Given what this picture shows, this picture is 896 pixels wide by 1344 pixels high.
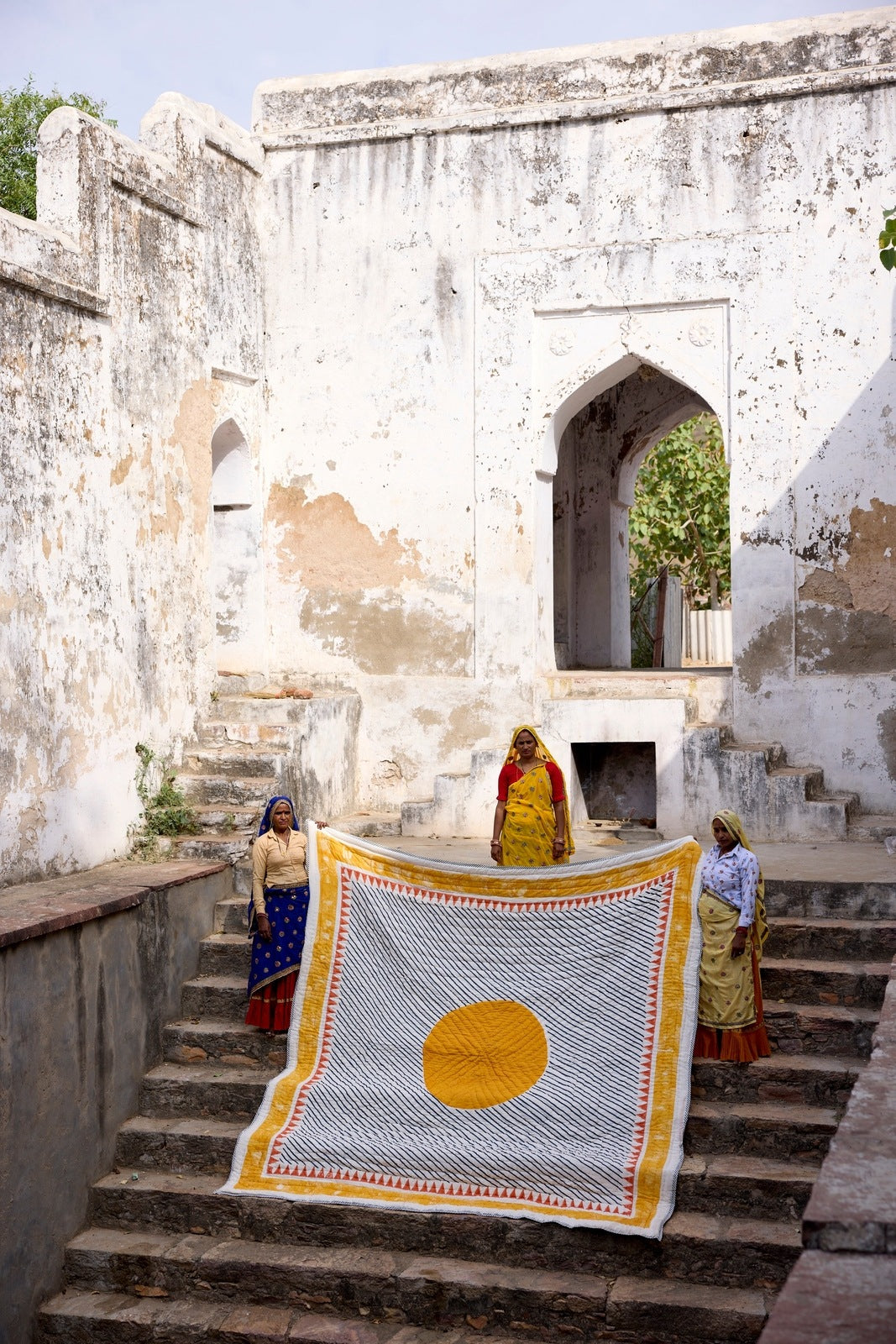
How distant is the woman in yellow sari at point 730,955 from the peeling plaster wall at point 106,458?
3199 mm

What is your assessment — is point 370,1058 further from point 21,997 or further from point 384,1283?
point 21,997

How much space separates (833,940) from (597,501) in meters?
6.50

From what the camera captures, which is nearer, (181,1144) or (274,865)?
(181,1144)

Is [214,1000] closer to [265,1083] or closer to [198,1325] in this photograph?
[265,1083]

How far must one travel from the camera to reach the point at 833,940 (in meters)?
6.86

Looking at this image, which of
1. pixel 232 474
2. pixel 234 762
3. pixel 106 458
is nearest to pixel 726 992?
pixel 234 762

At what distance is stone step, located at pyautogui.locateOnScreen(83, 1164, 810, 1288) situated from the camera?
18.5 ft

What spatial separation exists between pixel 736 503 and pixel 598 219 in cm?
199

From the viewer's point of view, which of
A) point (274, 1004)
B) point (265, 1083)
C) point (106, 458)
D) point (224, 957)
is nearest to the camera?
point (265, 1083)

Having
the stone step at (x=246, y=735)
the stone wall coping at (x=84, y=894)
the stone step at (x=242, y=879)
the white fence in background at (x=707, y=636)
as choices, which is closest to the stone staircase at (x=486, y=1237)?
the stone wall coping at (x=84, y=894)

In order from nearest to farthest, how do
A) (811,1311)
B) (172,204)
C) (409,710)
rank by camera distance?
(811,1311)
(172,204)
(409,710)

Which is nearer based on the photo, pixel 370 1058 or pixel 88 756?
pixel 370 1058

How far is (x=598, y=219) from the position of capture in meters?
9.26

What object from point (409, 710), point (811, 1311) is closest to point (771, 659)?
point (409, 710)
